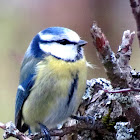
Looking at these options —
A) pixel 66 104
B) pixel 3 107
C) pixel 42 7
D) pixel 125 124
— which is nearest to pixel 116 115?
pixel 125 124

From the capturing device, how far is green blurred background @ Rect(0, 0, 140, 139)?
2468mm

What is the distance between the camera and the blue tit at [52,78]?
1469 millimetres

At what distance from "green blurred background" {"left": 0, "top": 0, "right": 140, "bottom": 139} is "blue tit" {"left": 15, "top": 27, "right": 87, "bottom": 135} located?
81 centimetres

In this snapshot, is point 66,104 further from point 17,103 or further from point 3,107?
point 3,107

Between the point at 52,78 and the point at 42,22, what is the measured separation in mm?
1252

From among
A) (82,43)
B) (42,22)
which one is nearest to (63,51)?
(82,43)

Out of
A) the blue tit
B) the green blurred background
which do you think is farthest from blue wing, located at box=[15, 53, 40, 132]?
the green blurred background

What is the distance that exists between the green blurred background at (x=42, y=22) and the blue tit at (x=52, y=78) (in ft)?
2.66

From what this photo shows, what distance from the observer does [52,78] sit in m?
1.46

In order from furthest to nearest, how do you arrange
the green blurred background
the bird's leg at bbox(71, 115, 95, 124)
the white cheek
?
the green blurred background, the white cheek, the bird's leg at bbox(71, 115, 95, 124)

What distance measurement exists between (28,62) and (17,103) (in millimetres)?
185

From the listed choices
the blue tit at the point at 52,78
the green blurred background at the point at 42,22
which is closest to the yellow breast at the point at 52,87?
the blue tit at the point at 52,78

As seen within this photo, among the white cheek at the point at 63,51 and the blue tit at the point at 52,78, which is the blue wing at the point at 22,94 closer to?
the blue tit at the point at 52,78

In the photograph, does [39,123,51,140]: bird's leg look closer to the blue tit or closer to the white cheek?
the blue tit
